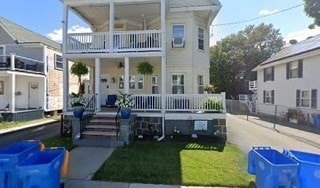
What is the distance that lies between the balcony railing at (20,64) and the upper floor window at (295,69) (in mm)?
21386

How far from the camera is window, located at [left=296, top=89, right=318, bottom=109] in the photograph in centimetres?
2015

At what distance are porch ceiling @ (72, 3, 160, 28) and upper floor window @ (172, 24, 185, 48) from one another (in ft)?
4.41

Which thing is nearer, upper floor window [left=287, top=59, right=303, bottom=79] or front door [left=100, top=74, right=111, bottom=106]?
front door [left=100, top=74, right=111, bottom=106]

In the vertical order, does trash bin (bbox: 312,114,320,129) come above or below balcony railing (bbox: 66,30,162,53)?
below

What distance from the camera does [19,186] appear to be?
17.6 ft

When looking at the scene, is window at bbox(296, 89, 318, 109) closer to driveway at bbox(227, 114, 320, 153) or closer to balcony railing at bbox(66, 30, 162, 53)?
driveway at bbox(227, 114, 320, 153)

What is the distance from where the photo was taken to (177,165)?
8.51 m

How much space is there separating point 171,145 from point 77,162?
4.08m

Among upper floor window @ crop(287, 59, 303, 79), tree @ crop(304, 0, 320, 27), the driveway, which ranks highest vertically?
tree @ crop(304, 0, 320, 27)

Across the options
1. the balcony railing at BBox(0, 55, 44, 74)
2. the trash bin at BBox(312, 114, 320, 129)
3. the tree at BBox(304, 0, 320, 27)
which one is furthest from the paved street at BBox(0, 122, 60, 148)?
the tree at BBox(304, 0, 320, 27)

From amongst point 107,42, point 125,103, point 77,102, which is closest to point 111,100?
point 77,102

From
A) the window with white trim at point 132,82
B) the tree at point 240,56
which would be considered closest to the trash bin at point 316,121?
the window with white trim at point 132,82

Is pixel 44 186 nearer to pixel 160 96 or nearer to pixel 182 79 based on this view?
pixel 160 96

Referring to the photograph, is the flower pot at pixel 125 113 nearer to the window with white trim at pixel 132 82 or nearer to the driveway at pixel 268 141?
the driveway at pixel 268 141
